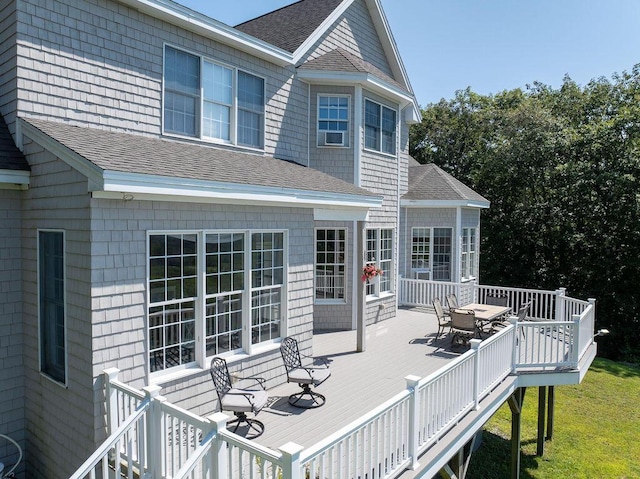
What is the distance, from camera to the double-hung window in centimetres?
1368

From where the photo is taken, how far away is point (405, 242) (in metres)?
17.1

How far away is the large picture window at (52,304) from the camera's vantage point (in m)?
6.18

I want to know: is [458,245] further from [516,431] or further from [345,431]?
[345,431]

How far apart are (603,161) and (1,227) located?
24151 millimetres

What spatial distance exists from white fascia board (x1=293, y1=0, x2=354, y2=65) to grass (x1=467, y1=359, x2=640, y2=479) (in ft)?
38.8

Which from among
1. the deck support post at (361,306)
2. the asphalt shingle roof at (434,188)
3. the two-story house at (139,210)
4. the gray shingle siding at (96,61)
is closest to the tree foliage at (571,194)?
the asphalt shingle roof at (434,188)

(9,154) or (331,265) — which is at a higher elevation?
(9,154)

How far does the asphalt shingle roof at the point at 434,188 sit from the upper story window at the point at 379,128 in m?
3.13

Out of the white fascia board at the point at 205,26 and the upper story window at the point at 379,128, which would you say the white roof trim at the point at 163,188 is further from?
the upper story window at the point at 379,128

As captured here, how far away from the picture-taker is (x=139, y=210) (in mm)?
6141

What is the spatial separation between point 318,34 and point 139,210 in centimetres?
869

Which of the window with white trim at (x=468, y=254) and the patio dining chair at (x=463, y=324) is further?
the window with white trim at (x=468, y=254)

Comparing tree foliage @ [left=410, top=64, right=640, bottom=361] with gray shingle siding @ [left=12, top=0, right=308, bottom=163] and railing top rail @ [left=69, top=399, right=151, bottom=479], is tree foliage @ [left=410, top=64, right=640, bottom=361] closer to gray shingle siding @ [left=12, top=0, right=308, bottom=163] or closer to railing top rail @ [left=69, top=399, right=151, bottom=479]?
gray shingle siding @ [left=12, top=0, right=308, bottom=163]

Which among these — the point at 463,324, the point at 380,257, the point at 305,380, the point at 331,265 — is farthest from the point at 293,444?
the point at 380,257
